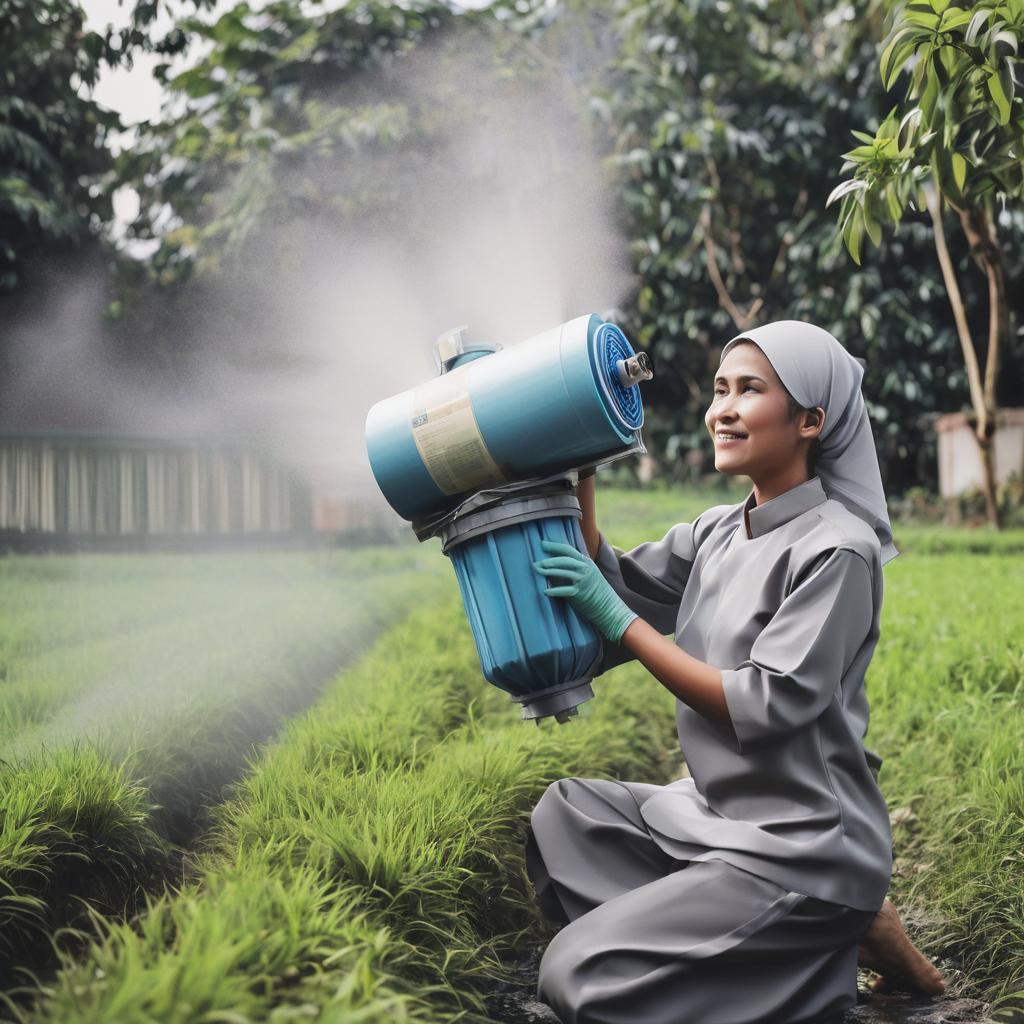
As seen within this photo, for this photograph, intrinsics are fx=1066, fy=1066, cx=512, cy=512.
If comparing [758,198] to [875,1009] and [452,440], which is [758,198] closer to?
[452,440]

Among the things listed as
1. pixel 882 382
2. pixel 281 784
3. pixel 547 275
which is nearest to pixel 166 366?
pixel 547 275

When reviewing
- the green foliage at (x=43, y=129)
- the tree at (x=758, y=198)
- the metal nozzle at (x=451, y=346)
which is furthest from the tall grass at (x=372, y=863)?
the tree at (x=758, y=198)

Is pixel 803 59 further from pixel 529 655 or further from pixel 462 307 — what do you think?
pixel 529 655

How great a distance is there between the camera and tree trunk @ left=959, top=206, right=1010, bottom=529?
6.95 m

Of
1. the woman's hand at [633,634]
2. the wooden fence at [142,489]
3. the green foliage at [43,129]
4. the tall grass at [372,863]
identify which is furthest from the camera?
the wooden fence at [142,489]

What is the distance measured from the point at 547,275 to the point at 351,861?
23.4 feet

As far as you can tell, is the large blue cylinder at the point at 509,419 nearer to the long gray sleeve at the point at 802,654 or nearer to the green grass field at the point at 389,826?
the long gray sleeve at the point at 802,654

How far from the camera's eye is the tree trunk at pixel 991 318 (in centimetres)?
695

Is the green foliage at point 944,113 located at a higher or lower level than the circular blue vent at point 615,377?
higher

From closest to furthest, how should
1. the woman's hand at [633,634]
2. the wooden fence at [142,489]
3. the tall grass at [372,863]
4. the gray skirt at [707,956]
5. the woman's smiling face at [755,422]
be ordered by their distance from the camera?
the tall grass at [372,863] → the gray skirt at [707,956] → the woman's hand at [633,634] → the woman's smiling face at [755,422] → the wooden fence at [142,489]

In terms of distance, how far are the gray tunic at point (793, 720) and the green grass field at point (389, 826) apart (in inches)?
24.8

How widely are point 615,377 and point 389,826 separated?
48.1 inches

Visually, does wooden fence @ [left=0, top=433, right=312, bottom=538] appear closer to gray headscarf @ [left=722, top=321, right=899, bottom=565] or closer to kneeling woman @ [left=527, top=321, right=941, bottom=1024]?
kneeling woman @ [left=527, top=321, right=941, bottom=1024]

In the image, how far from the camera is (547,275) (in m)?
9.02
